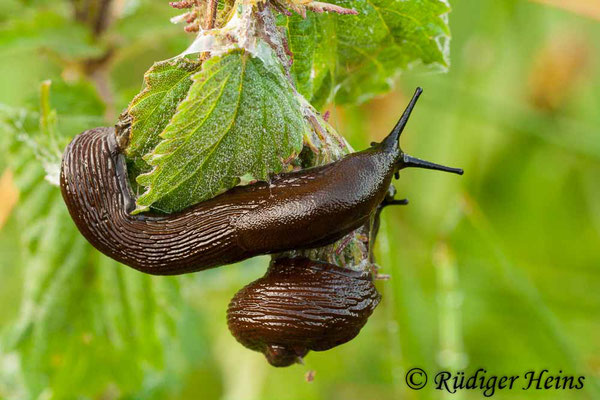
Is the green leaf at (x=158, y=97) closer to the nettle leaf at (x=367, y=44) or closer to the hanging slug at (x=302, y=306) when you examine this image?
the nettle leaf at (x=367, y=44)

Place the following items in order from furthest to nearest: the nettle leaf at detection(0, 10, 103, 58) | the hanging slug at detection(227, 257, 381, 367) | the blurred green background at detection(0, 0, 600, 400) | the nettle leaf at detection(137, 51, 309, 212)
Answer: the blurred green background at detection(0, 0, 600, 400) → the nettle leaf at detection(0, 10, 103, 58) → the hanging slug at detection(227, 257, 381, 367) → the nettle leaf at detection(137, 51, 309, 212)

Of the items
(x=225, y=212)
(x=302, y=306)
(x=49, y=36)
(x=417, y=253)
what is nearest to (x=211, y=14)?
(x=225, y=212)

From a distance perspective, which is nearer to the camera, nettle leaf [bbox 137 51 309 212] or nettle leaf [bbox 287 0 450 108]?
nettle leaf [bbox 137 51 309 212]

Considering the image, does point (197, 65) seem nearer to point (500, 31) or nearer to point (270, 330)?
point (270, 330)
